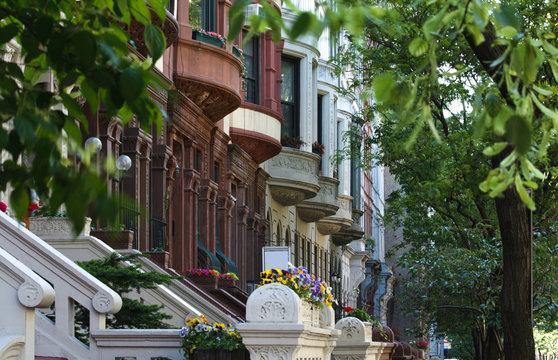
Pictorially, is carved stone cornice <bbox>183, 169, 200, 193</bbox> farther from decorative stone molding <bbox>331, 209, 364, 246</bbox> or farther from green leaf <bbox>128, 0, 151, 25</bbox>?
decorative stone molding <bbox>331, 209, 364, 246</bbox>

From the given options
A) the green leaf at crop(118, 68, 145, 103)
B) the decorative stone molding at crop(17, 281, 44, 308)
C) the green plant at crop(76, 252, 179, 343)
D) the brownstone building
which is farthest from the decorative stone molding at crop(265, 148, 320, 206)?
the green leaf at crop(118, 68, 145, 103)

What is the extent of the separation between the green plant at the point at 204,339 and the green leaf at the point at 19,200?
22.6 feet

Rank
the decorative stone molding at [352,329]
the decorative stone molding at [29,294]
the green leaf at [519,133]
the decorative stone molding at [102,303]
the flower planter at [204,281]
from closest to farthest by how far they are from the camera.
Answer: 1. the green leaf at [519,133]
2. the decorative stone molding at [29,294]
3. the decorative stone molding at [102,303]
4. the decorative stone molding at [352,329]
5. the flower planter at [204,281]

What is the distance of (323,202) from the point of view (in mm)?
36875

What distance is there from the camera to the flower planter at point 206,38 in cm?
2281

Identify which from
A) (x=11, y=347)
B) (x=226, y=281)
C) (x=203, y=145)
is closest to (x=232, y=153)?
(x=203, y=145)

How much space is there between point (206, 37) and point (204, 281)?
5.70m

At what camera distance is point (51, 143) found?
4180 mm

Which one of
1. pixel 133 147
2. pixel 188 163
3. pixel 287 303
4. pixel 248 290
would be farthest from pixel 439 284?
pixel 287 303

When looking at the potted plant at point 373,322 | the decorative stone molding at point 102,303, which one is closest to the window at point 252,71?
the potted plant at point 373,322

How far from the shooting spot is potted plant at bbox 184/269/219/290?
66.1 feet

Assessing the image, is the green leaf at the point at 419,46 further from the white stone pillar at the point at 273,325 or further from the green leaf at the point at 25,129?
the white stone pillar at the point at 273,325

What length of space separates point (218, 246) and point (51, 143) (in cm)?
2217

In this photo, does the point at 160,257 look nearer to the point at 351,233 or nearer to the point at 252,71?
the point at 252,71
